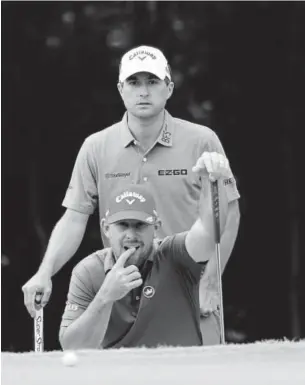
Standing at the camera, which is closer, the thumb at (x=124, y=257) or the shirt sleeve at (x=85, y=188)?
the thumb at (x=124, y=257)

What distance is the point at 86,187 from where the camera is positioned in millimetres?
3713

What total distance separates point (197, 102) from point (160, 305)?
56.5 inches

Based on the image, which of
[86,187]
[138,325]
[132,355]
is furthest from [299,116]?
[132,355]

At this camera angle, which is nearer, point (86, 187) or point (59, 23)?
point (86, 187)

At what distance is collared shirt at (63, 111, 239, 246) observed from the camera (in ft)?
11.8

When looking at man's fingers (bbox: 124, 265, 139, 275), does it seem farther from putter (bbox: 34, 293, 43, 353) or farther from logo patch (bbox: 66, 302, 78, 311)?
putter (bbox: 34, 293, 43, 353)

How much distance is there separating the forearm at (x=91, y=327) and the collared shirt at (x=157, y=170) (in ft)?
1.75

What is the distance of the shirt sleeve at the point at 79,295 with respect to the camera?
3.25 meters

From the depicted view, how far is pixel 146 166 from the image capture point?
3666 mm

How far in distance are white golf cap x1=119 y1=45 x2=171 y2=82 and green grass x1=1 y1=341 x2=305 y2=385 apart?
1.36 m

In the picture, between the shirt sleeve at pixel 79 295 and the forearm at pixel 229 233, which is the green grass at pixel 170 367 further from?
the forearm at pixel 229 233

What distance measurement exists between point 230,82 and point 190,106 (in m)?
0.27

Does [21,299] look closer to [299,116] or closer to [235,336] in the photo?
[235,336]

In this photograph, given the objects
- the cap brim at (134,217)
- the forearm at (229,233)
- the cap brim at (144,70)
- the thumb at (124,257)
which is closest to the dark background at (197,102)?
the forearm at (229,233)
